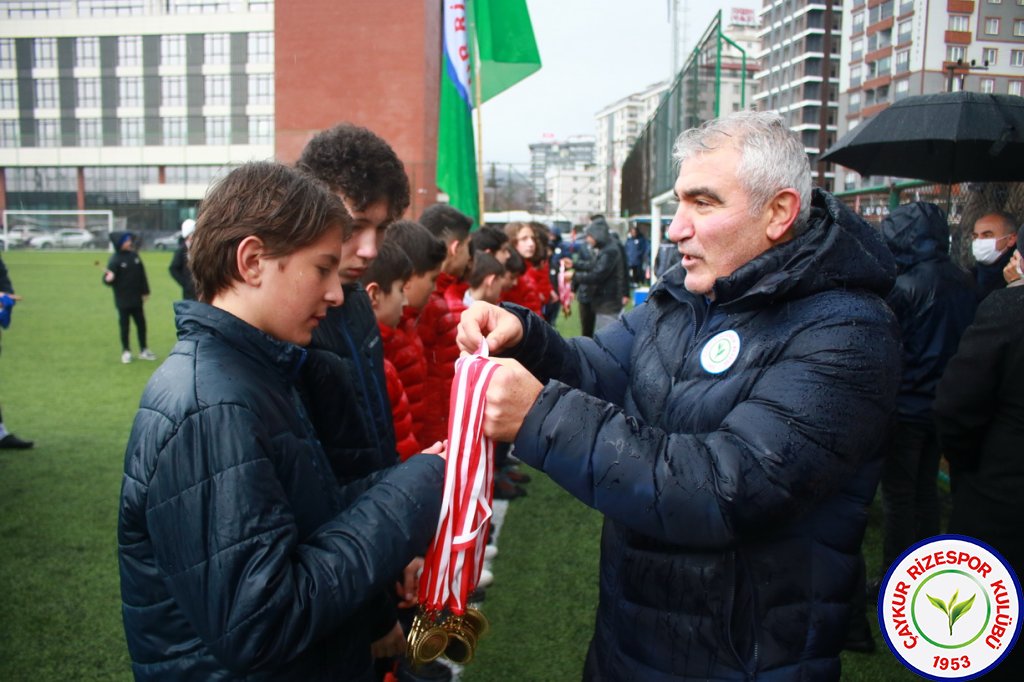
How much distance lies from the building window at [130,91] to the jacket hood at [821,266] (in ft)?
104

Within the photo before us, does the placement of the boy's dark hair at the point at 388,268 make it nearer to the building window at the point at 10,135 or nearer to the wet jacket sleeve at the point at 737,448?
the wet jacket sleeve at the point at 737,448

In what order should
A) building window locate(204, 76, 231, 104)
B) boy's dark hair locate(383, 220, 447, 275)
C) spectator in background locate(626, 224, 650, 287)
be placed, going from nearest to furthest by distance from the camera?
boy's dark hair locate(383, 220, 447, 275) → spectator in background locate(626, 224, 650, 287) → building window locate(204, 76, 231, 104)

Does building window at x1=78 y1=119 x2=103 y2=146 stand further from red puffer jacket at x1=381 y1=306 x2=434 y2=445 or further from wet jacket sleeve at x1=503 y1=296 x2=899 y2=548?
wet jacket sleeve at x1=503 y1=296 x2=899 y2=548

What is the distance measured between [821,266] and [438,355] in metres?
3.52

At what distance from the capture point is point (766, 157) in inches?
66.1

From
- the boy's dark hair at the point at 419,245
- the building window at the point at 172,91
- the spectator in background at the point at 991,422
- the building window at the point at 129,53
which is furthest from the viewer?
the building window at the point at 172,91

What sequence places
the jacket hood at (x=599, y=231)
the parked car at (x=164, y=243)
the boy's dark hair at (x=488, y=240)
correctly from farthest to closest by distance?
1. the parked car at (x=164, y=243)
2. the jacket hood at (x=599, y=231)
3. the boy's dark hair at (x=488, y=240)

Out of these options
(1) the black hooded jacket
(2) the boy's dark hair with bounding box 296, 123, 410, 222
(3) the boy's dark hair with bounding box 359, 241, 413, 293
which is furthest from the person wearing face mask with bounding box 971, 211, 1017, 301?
(2) the boy's dark hair with bounding box 296, 123, 410, 222

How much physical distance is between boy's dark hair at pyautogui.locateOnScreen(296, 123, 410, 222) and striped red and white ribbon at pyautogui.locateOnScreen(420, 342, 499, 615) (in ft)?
2.95

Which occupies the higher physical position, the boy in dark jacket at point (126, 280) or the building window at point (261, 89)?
the building window at point (261, 89)

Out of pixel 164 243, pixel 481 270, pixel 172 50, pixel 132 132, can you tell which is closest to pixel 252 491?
pixel 481 270

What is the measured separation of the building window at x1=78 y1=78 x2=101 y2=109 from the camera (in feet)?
77.2

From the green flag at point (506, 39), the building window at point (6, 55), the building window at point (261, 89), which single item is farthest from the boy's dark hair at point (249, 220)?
the building window at point (261, 89)

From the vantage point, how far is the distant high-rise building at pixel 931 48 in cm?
416
